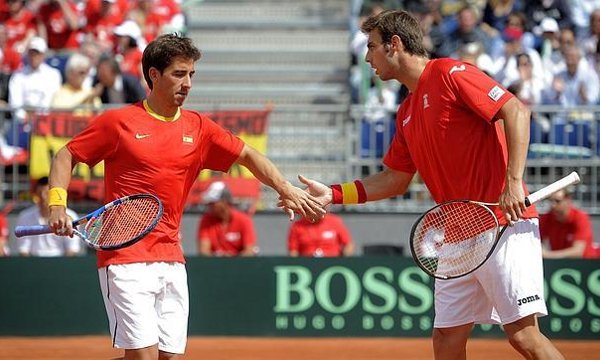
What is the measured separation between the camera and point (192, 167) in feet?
23.1

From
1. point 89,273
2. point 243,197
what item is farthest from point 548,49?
point 89,273

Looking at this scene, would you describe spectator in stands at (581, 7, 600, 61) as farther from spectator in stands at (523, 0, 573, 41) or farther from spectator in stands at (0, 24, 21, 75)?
spectator in stands at (0, 24, 21, 75)

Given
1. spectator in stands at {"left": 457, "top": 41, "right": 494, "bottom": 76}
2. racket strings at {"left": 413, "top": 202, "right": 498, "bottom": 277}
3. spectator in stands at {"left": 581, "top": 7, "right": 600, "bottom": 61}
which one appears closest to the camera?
racket strings at {"left": 413, "top": 202, "right": 498, "bottom": 277}

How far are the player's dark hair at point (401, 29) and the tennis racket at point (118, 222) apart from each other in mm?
1579

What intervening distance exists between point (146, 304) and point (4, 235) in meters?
7.42

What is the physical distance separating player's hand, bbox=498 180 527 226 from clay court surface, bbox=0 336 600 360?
17.4 ft

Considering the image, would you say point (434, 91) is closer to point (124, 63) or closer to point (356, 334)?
point (356, 334)

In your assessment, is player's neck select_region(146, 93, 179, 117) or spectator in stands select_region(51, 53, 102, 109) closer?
player's neck select_region(146, 93, 179, 117)

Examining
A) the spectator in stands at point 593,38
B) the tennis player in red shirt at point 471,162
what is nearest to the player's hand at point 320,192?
the tennis player in red shirt at point 471,162

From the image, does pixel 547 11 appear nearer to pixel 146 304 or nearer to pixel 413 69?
pixel 413 69

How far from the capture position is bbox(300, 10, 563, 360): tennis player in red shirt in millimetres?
Answer: 6199

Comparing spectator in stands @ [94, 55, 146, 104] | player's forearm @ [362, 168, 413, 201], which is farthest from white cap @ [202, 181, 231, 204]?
player's forearm @ [362, 168, 413, 201]

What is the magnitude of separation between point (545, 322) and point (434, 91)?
260 inches

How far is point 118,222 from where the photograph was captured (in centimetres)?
677
